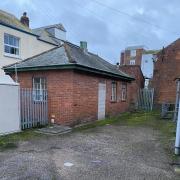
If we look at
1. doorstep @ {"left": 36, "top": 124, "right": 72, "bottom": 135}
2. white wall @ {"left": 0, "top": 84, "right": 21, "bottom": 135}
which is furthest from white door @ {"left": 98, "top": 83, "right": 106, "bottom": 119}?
white wall @ {"left": 0, "top": 84, "right": 21, "bottom": 135}

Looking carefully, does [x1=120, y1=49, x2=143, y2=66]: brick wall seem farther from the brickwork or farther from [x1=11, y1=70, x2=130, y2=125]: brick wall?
[x1=11, y1=70, x2=130, y2=125]: brick wall

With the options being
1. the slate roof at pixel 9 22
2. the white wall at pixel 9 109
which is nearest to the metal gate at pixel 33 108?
the white wall at pixel 9 109

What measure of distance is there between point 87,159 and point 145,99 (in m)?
15.5

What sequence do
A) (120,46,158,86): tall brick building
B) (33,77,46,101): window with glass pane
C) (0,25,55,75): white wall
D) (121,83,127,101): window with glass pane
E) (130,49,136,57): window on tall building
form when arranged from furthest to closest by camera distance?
(130,49,136,57): window on tall building
(120,46,158,86): tall brick building
(121,83,127,101): window with glass pane
(0,25,55,75): white wall
(33,77,46,101): window with glass pane

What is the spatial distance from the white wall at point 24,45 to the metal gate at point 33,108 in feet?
18.6

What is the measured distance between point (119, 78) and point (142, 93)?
5.66m

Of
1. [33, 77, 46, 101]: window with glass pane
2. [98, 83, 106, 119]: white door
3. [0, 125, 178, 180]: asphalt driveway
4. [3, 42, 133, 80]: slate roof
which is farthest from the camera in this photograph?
[98, 83, 106, 119]: white door

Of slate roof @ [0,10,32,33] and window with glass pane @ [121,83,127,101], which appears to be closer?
slate roof @ [0,10,32,33]

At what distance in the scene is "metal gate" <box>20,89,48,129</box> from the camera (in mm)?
10230

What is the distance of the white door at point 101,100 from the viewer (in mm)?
13677

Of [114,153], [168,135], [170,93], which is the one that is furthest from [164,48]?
[114,153]

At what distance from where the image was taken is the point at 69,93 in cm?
1095

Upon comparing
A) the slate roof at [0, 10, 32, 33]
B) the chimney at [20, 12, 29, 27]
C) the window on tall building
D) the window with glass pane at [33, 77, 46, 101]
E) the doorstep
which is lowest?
the doorstep

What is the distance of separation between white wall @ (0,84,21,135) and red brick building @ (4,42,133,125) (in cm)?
190
